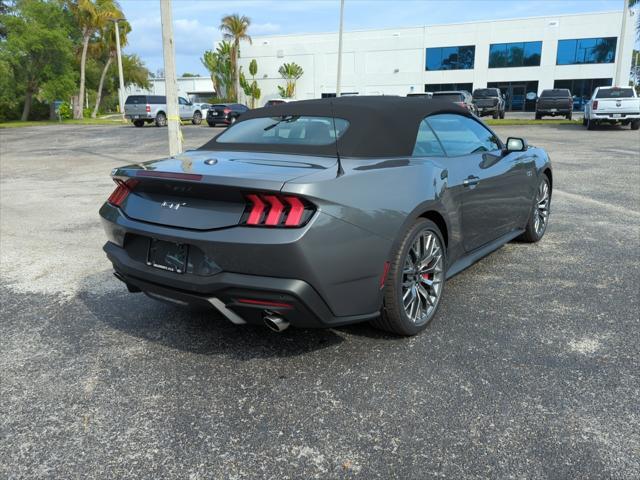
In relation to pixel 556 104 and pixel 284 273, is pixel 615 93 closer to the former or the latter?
pixel 556 104

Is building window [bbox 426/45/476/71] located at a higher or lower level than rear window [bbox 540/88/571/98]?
higher

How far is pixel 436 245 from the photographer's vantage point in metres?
3.60

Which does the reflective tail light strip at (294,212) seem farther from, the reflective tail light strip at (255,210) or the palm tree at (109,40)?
the palm tree at (109,40)

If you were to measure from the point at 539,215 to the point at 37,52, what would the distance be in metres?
43.0

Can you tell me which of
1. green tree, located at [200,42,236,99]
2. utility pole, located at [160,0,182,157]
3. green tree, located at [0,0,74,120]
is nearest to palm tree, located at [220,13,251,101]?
green tree, located at [200,42,236,99]

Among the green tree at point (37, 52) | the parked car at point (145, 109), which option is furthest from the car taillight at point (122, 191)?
the green tree at point (37, 52)

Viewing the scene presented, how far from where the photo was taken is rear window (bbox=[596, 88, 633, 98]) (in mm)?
23000

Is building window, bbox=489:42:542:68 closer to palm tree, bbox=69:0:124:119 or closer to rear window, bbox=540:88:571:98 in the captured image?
rear window, bbox=540:88:571:98

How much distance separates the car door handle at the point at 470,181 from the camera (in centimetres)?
392

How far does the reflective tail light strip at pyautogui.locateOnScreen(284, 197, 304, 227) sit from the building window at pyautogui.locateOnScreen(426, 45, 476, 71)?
4920 centimetres

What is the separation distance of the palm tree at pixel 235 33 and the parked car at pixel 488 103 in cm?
2796

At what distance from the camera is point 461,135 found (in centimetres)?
432

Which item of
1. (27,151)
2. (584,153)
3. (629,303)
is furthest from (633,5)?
(629,303)

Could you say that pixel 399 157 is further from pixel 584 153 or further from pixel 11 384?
pixel 584 153
